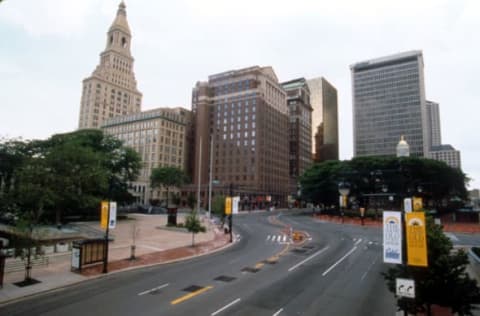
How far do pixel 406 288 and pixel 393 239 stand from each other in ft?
6.39

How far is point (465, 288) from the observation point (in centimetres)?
984

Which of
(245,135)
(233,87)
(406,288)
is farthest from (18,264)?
(233,87)

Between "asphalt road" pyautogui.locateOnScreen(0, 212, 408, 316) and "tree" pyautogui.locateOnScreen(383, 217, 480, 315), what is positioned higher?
"tree" pyautogui.locateOnScreen(383, 217, 480, 315)

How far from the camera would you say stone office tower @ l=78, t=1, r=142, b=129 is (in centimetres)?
14300

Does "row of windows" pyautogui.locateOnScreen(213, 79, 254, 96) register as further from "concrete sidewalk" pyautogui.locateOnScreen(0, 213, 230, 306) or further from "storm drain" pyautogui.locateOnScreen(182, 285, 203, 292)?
"storm drain" pyautogui.locateOnScreen(182, 285, 203, 292)

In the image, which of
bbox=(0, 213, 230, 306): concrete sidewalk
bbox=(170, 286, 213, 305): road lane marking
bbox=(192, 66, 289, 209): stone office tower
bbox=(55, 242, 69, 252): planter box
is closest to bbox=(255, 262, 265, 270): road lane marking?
bbox=(170, 286, 213, 305): road lane marking

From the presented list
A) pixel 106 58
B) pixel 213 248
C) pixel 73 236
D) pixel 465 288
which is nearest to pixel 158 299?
pixel 465 288

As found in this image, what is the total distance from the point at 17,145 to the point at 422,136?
177 m

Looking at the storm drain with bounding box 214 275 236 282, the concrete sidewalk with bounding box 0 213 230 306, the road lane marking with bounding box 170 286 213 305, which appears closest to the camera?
the road lane marking with bounding box 170 286 213 305

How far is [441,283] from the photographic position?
10.2 m

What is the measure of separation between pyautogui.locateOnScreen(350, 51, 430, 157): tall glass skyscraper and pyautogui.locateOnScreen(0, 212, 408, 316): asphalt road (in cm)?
16254

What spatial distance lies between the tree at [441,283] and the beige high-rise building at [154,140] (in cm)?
10730

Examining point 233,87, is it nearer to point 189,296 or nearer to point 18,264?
point 18,264

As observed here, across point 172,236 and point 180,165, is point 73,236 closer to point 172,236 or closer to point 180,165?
point 172,236
